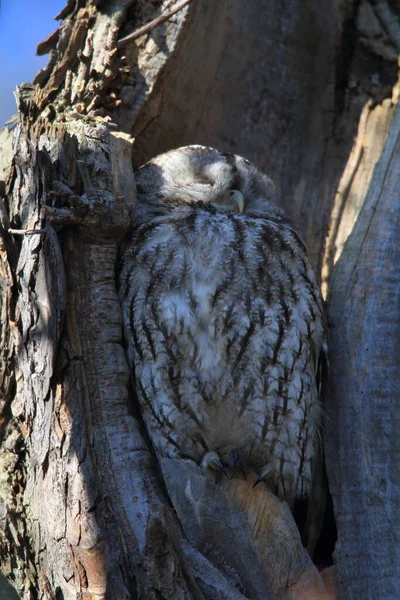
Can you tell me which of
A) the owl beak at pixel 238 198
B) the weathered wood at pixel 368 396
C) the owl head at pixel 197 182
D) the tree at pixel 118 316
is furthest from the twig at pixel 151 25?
the weathered wood at pixel 368 396

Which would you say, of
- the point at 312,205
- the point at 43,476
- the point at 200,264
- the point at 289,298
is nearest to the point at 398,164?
the point at 312,205

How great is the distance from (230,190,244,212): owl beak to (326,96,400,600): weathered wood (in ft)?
1.51

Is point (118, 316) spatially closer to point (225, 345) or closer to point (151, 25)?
point (225, 345)

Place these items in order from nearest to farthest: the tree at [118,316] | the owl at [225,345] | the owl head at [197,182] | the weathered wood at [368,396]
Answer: the tree at [118,316], the weathered wood at [368,396], the owl at [225,345], the owl head at [197,182]

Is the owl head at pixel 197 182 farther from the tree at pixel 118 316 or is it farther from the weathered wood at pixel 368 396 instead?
the weathered wood at pixel 368 396

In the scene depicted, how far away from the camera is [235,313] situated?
2355 mm

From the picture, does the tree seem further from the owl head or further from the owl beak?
the owl beak

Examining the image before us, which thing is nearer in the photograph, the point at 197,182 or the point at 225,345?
the point at 225,345

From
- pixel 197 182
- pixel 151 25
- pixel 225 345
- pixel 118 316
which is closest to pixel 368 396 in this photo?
pixel 225 345

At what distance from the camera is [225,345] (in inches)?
91.7

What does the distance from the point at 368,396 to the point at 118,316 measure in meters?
0.95

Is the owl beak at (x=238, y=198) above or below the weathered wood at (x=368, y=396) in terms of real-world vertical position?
above

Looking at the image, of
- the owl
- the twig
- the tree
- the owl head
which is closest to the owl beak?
the owl head

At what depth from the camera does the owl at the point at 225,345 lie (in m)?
2.32
